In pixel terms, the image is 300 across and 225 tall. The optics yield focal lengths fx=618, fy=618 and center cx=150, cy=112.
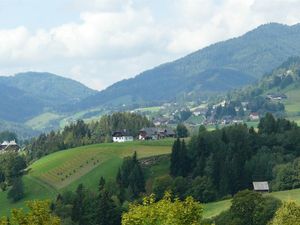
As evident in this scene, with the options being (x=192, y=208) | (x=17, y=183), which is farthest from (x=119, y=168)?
(x=192, y=208)

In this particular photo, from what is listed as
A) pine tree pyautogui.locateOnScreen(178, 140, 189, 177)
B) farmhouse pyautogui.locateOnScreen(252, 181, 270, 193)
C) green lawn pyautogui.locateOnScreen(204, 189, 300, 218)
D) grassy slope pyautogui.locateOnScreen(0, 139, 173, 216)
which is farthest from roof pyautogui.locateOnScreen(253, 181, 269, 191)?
grassy slope pyautogui.locateOnScreen(0, 139, 173, 216)

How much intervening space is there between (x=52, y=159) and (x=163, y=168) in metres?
41.1

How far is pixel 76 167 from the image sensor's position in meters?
162

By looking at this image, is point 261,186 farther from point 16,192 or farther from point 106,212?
point 16,192

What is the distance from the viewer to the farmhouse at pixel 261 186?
120875 millimetres

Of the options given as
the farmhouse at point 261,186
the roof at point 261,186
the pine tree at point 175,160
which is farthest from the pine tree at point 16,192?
the roof at point 261,186

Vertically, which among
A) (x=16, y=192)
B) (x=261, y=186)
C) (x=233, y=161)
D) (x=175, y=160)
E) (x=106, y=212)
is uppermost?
(x=175, y=160)

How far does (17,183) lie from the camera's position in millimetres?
147875

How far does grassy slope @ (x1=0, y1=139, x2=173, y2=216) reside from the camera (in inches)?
5782

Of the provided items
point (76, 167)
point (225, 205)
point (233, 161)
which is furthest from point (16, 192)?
point (225, 205)

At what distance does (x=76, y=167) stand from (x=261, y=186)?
5717 centimetres

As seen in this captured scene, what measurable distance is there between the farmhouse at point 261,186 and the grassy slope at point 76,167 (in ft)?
124

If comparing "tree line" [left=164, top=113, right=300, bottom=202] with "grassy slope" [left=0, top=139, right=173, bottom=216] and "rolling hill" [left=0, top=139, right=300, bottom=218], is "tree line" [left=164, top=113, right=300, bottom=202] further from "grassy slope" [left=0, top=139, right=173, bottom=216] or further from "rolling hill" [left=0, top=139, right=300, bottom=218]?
"grassy slope" [left=0, top=139, right=173, bottom=216]

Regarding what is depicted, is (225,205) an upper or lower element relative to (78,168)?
lower
